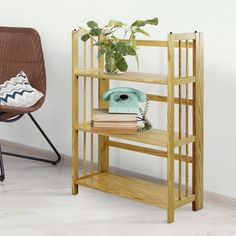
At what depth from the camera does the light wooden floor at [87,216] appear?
2.85 meters

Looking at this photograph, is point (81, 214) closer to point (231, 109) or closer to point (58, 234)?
point (58, 234)

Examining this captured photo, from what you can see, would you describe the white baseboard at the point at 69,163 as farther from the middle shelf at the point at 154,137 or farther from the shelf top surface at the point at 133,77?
the shelf top surface at the point at 133,77

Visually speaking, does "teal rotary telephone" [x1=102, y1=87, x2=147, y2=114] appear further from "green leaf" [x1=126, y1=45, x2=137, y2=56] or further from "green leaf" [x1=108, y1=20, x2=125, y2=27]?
"green leaf" [x1=108, y1=20, x2=125, y2=27]

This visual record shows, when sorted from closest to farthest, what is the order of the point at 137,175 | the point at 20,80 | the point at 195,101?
the point at 195,101
the point at 137,175
the point at 20,80

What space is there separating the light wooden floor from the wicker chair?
63cm

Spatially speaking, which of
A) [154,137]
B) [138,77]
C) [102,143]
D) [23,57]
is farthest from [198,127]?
[23,57]

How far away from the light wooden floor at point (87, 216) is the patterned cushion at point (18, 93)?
0.50 metres

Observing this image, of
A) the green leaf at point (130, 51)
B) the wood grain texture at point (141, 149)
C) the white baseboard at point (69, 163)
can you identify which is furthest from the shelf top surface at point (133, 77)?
the white baseboard at point (69, 163)

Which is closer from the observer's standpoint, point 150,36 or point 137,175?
point 150,36

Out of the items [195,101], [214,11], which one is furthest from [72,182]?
[214,11]

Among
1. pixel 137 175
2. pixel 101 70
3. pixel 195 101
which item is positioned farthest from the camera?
pixel 137 175

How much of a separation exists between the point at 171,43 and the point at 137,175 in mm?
1071

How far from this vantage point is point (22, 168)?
12.9ft

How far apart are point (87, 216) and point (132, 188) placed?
13.6 inches
